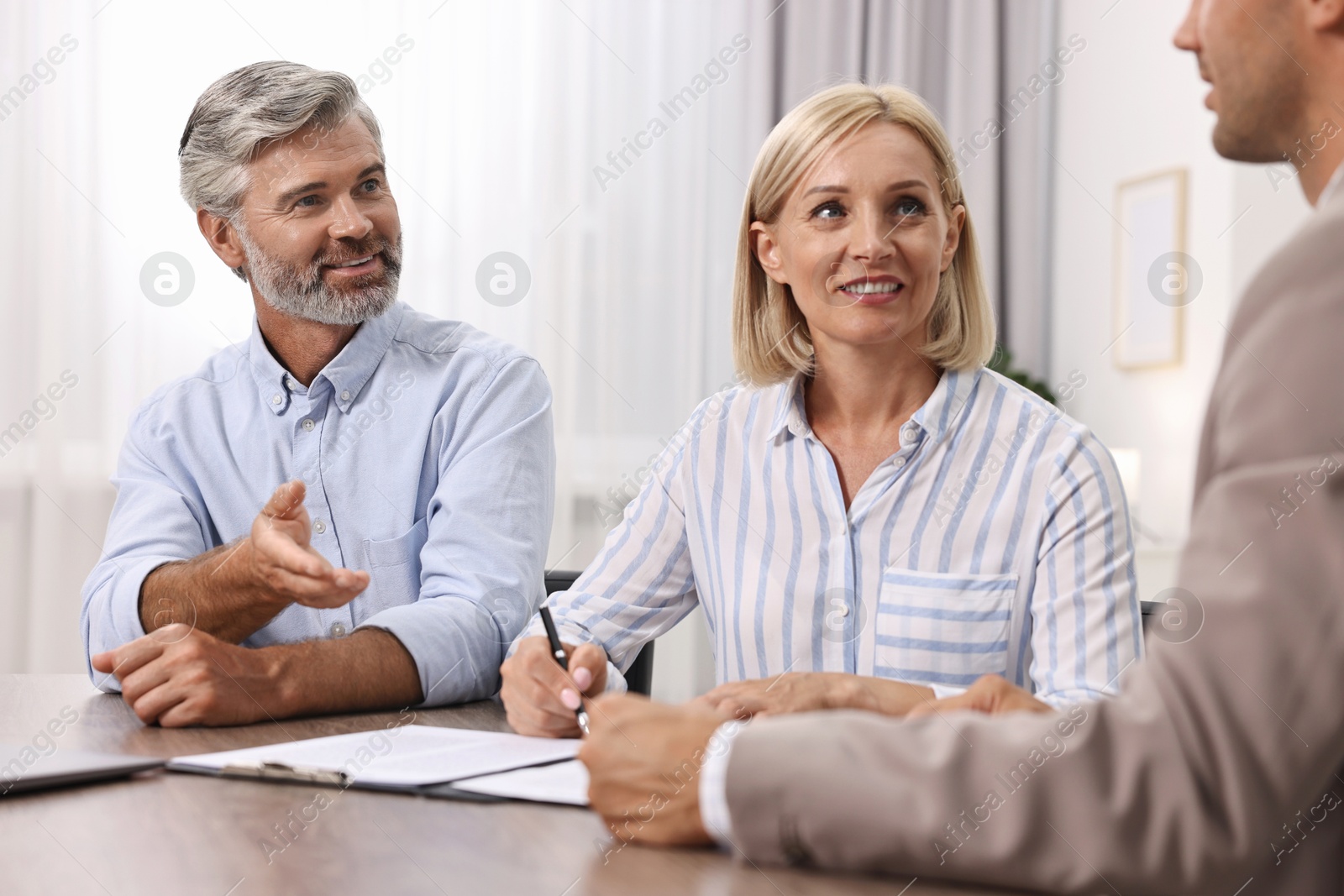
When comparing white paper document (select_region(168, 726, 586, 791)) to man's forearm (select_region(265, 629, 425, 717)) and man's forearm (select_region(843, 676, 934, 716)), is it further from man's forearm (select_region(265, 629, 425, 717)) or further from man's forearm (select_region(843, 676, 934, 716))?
man's forearm (select_region(843, 676, 934, 716))

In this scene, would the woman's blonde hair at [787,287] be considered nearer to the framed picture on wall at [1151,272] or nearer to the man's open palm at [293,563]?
the man's open palm at [293,563]

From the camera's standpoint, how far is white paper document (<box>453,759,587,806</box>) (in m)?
0.86

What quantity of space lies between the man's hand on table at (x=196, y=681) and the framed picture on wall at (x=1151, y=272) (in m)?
3.03

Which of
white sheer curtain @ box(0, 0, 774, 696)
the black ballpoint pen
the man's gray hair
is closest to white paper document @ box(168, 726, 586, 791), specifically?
the black ballpoint pen

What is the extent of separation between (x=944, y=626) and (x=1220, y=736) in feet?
2.75

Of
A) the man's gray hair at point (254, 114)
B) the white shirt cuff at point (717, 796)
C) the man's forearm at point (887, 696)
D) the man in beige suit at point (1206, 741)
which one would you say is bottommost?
the man's forearm at point (887, 696)

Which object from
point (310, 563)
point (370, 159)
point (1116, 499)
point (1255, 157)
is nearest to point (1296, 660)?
point (1255, 157)

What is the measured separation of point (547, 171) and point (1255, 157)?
321 centimetres

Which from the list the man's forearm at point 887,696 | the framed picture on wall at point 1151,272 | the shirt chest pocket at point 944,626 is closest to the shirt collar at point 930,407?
the shirt chest pocket at point 944,626

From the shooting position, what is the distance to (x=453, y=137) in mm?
3785

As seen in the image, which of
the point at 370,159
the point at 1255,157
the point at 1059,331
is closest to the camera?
the point at 1255,157

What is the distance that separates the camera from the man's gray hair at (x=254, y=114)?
1843 mm

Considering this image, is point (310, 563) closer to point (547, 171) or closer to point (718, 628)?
point (718, 628)

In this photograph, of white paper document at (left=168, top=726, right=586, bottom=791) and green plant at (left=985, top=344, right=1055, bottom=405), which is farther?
green plant at (left=985, top=344, right=1055, bottom=405)
